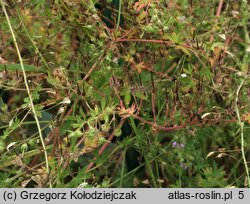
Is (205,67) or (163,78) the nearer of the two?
(205,67)

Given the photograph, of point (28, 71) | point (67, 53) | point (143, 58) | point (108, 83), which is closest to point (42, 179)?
point (108, 83)

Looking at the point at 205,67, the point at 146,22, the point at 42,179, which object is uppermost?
the point at 146,22

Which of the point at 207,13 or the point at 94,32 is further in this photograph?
the point at 207,13

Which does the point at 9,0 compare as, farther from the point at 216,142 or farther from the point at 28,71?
the point at 216,142

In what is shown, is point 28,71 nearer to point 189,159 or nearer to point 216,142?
point 189,159

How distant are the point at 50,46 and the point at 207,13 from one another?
53 cm

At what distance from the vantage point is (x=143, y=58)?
1621mm

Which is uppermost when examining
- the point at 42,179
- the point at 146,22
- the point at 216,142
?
the point at 146,22

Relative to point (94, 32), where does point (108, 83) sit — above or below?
below

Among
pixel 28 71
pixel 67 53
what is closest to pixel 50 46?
pixel 67 53

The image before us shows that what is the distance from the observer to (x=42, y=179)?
1.24 meters

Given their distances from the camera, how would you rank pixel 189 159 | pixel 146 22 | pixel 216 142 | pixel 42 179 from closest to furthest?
pixel 42 179 → pixel 146 22 → pixel 189 159 → pixel 216 142

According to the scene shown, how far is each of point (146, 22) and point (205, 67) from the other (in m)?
0.19

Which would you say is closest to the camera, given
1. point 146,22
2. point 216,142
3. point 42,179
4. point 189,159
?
point 42,179
